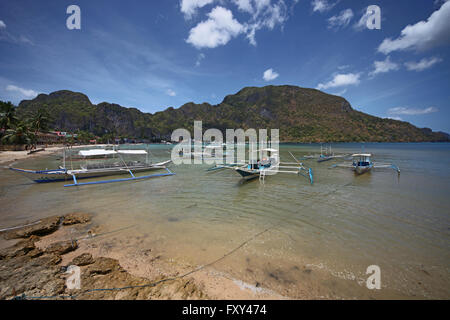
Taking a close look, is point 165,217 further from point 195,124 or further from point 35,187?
point 195,124

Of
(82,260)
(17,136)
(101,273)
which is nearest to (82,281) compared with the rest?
(101,273)

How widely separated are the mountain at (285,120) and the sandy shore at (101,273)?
440 feet

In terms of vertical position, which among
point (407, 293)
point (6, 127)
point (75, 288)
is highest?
point (6, 127)

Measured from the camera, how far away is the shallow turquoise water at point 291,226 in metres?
4.71

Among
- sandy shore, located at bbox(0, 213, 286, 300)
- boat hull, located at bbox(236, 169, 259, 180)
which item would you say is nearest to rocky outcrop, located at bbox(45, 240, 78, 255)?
sandy shore, located at bbox(0, 213, 286, 300)

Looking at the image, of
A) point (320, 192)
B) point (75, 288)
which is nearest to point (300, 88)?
point (320, 192)

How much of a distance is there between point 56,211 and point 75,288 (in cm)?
779

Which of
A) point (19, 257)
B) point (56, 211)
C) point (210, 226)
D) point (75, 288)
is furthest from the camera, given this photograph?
point (56, 211)

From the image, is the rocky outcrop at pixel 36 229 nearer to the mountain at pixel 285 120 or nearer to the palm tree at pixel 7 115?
the palm tree at pixel 7 115

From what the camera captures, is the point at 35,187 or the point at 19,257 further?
the point at 35,187

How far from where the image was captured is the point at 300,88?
184750 millimetres

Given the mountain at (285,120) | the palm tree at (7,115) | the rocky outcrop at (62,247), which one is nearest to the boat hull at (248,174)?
the rocky outcrop at (62,247)

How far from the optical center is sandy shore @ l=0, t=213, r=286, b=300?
3750mm

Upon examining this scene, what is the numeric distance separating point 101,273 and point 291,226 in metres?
7.03
